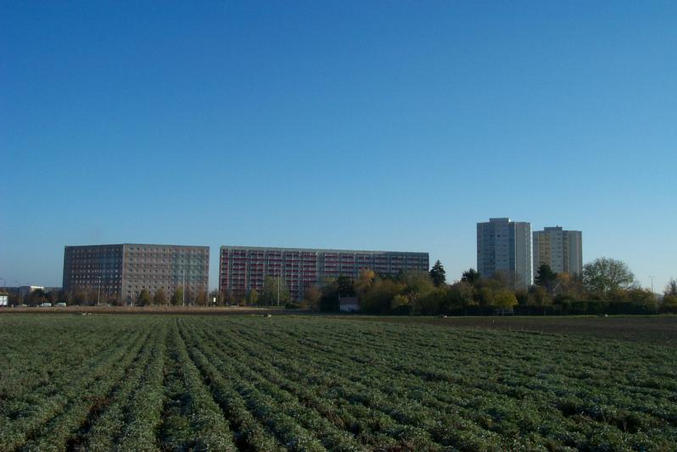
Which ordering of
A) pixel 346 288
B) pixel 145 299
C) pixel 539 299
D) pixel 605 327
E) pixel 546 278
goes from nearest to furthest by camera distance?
pixel 605 327 → pixel 539 299 → pixel 546 278 → pixel 346 288 → pixel 145 299

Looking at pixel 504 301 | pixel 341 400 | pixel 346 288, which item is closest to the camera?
pixel 341 400

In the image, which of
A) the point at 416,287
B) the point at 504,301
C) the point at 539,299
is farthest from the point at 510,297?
the point at 416,287

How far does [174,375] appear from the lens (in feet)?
90.4

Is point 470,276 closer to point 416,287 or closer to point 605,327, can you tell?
point 416,287

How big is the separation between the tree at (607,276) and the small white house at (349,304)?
56687mm

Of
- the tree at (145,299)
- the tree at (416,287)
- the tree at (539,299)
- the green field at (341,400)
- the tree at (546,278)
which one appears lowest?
the tree at (145,299)

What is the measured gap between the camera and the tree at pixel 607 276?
14988cm

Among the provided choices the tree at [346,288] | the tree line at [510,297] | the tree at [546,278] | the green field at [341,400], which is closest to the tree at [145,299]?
the tree at [346,288]

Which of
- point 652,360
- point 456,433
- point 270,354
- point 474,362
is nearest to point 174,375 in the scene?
point 270,354

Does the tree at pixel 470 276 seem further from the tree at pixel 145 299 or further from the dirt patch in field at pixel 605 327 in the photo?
the tree at pixel 145 299

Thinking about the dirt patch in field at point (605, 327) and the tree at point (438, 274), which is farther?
the tree at point (438, 274)

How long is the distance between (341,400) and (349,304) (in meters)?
145

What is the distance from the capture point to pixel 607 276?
495ft

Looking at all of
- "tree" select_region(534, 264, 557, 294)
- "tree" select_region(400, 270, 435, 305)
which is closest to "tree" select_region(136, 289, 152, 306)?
"tree" select_region(400, 270, 435, 305)
